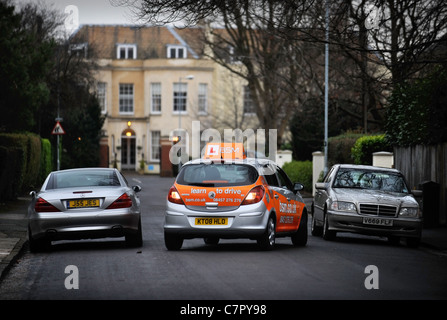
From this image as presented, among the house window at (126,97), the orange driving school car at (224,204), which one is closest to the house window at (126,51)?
the house window at (126,97)

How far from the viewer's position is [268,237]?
15992mm

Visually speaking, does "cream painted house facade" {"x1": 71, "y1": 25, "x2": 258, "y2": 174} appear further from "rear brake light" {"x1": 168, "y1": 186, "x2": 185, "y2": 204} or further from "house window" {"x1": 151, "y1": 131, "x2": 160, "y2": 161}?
"rear brake light" {"x1": 168, "y1": 186, "x2": 185, "y2": 204}

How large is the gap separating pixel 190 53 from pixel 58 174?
6784 cm

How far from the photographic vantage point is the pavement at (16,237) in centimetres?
1572

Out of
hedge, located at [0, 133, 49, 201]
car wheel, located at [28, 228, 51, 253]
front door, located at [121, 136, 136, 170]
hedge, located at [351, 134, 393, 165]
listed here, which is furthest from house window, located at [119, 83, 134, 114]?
car wheel, located at [28, 228, 51, 253]

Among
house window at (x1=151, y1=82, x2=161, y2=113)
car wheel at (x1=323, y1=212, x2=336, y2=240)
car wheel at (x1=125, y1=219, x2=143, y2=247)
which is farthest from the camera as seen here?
house window at (x1=151, y1=82, x2=161, y2=113)

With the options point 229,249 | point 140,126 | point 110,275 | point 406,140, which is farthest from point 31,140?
point 140,126

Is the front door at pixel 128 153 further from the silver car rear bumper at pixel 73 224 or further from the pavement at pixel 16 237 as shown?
the silver car rear bumper at pixel 73 224

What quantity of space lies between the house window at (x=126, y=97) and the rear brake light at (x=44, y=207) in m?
68.2

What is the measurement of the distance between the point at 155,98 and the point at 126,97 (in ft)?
8.68

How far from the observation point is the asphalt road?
10930 millimetres

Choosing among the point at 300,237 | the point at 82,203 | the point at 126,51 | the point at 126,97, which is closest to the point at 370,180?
the point at 300,237

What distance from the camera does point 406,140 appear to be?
92.1 ft

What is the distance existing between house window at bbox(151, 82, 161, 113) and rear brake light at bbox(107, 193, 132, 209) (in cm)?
6741
